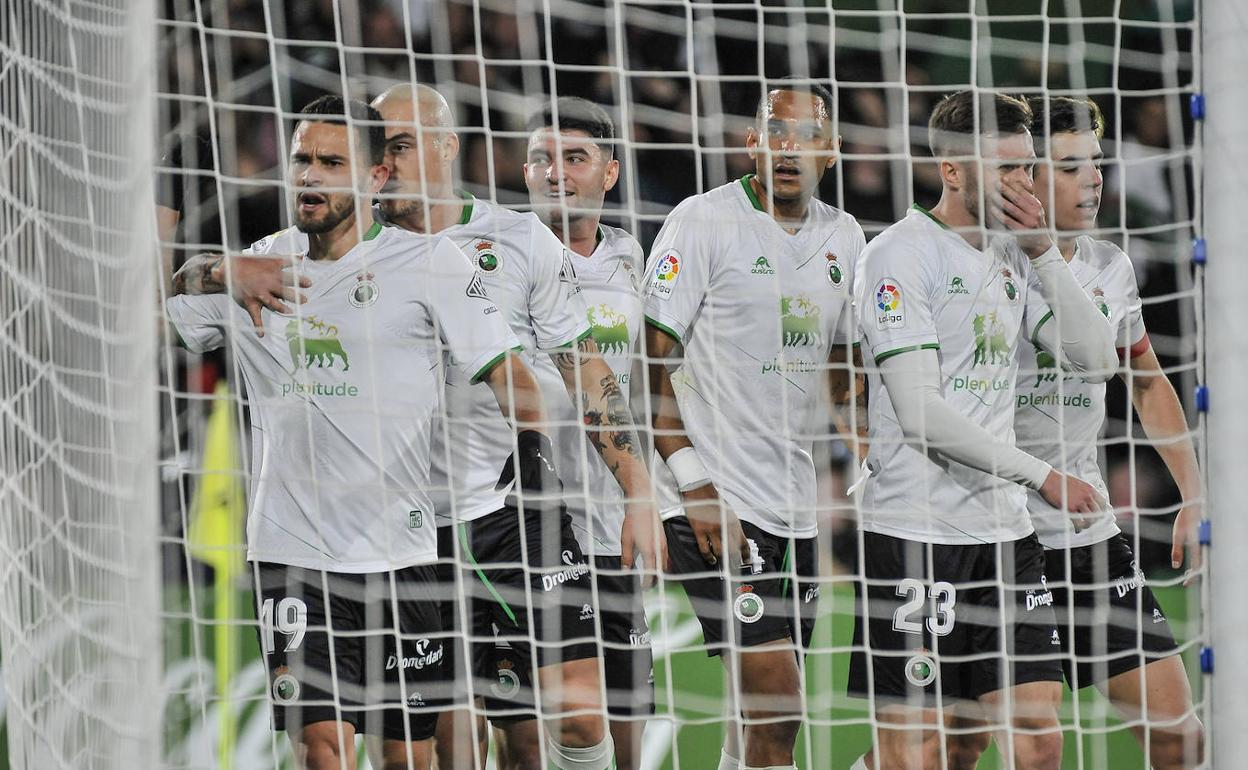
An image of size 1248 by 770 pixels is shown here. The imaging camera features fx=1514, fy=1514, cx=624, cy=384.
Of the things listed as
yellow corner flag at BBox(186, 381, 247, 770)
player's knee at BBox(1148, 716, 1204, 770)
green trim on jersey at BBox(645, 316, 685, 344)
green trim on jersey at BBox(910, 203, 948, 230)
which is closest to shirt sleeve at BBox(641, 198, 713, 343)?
green trim on jersey at BBox(645, 316, 685, 344)

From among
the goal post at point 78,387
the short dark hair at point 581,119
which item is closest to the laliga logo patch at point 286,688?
the goal post at point 78,387

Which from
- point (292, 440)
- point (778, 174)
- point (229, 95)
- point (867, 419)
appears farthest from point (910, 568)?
point (229, 95)

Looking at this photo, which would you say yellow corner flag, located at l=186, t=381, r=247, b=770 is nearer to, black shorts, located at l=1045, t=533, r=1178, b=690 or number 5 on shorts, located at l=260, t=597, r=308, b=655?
number 5 on shorts, located at l=260, t=597, r=308, b=655

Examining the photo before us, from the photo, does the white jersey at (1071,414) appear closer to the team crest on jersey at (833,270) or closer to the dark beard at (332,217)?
the team crest on jersey at (833,270)

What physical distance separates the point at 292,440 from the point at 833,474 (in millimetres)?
1662

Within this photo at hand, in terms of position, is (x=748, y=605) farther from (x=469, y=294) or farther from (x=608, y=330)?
(x=469, y=294)

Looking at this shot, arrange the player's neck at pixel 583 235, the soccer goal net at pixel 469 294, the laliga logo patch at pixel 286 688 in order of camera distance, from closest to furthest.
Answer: the soccer goal net at pixel 469 294 → the laliga logo patch at pixel 286 688 → the player's neck at pixel 583 235

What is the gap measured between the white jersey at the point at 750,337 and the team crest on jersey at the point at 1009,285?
0.34 metres

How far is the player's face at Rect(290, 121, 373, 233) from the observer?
3045mm

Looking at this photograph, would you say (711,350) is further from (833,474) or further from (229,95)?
(229,95)

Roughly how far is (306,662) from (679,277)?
113 cm

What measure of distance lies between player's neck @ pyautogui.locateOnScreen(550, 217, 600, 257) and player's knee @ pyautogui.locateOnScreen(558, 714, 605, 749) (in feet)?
3.33

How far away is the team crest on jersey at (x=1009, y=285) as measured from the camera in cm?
328

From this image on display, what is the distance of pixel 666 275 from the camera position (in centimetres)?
331
